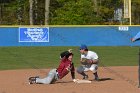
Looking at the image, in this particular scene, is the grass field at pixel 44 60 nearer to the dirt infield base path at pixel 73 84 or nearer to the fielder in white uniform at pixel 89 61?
the dirt infield base path at pixel 73 84

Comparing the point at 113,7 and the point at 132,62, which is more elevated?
the point at 113,7

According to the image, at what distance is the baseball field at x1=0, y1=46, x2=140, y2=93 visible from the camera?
545 inches

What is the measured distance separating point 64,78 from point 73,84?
7.01 ft

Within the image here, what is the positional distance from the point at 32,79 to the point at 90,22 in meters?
27.8

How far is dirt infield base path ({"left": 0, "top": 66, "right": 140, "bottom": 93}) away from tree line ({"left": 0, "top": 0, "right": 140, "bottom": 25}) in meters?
22.7

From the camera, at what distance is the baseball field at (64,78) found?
1384 cm

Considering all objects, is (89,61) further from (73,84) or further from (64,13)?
(64,13)

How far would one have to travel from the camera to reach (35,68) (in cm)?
2075

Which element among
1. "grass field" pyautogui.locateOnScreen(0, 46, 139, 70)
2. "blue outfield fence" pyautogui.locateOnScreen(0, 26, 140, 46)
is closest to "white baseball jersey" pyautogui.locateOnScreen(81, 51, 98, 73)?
"grass field" pyautogui.locateOnScreen(0, 46, 139, 70)

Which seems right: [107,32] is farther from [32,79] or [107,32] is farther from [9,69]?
[32,79]

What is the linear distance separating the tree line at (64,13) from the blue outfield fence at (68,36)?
5.52 meters

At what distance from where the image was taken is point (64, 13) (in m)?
43.8

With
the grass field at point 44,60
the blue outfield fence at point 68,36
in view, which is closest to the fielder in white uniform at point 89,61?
the grass field at point 44,60

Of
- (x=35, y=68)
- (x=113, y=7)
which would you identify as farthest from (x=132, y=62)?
(x=113, y=7)
